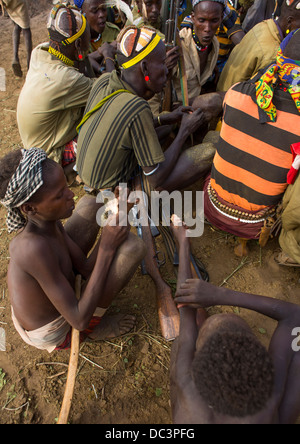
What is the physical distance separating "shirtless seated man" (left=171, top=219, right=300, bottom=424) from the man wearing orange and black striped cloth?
3.43 feet

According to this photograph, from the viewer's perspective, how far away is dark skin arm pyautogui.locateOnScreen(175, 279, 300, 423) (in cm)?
157

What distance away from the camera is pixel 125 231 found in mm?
2041

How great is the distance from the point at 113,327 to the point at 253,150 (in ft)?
5.78

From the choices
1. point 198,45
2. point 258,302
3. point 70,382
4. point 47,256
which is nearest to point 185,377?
point 258,302

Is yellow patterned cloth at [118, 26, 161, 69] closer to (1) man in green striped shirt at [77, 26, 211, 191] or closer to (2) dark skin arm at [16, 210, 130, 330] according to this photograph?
(1) man in green striped shirt at [77, 26, 211, 191]

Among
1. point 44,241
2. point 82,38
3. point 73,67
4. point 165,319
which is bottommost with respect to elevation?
point 165,319

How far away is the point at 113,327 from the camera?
8.18 ft

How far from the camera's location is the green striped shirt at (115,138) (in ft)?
7.88

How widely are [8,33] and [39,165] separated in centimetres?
763

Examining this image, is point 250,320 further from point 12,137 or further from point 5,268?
point 12,137

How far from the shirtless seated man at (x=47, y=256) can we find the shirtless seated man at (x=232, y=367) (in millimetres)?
488

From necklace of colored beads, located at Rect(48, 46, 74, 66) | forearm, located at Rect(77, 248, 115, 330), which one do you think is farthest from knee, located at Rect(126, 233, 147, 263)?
necklace of colored beads, located at Rect(48, 46, 74, 66)

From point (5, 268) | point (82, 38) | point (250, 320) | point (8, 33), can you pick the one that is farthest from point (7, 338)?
point (8, 33)

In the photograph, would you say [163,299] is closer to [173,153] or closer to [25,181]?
[173,153]
